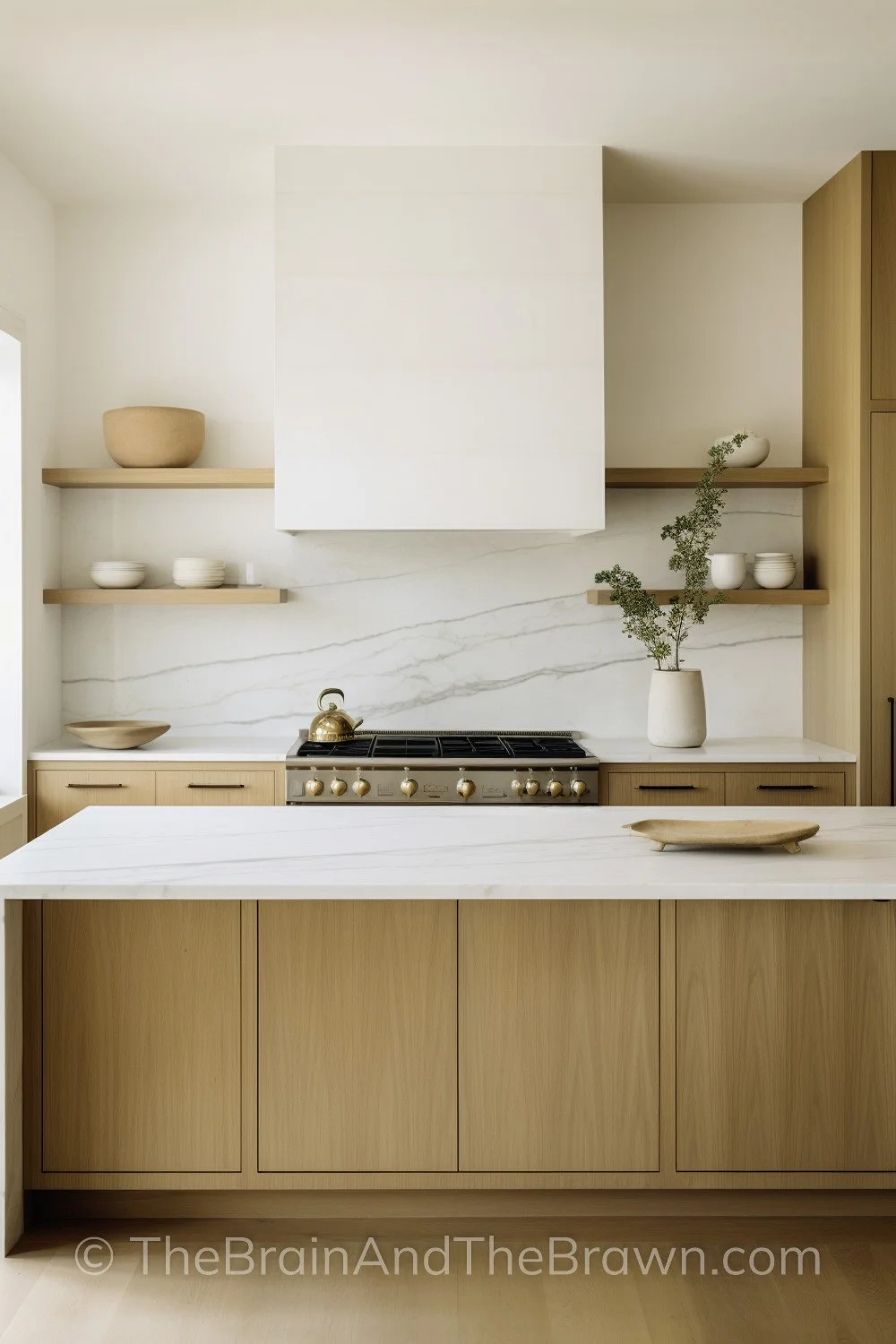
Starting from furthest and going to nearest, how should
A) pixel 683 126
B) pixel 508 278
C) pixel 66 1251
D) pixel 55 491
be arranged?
1. pixel 55 491
2. pixel 508 278
3. pixel 683 126
4. pixel 66 1251

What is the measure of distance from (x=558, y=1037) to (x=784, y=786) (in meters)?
1.79

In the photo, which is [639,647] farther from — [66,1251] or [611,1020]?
[66,1251]

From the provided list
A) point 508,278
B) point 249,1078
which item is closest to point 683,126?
point 508,278

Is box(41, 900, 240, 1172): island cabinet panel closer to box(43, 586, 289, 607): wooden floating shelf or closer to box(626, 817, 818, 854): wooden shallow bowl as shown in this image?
box(626, 817, 818, 854): wooden shallow bowl

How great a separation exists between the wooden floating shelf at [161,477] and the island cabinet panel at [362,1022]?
7.09ft

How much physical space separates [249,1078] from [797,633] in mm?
2929

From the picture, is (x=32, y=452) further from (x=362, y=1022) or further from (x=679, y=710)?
(x=362, y=1022)

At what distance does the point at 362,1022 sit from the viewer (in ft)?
7.92

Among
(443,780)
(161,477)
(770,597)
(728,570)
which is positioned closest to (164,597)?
(161,477)

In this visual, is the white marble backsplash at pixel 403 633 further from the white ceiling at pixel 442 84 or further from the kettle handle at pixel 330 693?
the white ceiling at pixel 442 84

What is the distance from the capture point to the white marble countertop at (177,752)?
3940 mm

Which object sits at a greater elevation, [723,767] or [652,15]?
[652,15]

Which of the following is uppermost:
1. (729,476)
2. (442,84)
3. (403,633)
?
(442,84)

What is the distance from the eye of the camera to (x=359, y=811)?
283 centimetres
